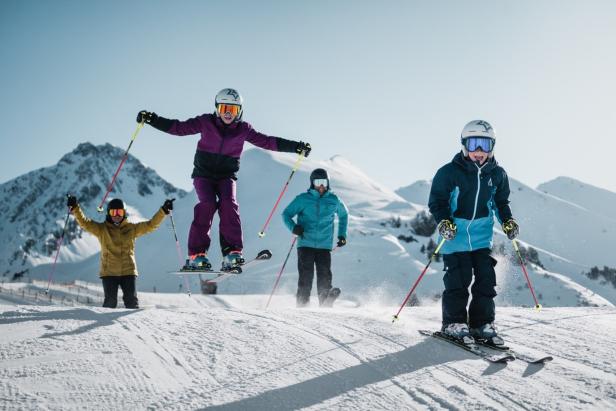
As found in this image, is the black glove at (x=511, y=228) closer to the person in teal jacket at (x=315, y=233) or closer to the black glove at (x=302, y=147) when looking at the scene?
the black glove at (x=302, y=147)

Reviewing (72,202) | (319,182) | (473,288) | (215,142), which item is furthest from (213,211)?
(473,288)

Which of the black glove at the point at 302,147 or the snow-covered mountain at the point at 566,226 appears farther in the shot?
the snow-covered mountain at the point at 566,226

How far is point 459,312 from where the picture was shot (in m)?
4.31

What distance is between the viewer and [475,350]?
3752 millimetres

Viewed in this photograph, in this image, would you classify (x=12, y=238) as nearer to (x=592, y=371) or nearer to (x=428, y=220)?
(x=428, y=220)

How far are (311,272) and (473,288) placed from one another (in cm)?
356

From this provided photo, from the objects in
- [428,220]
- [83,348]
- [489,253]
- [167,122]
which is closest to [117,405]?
[83,348]

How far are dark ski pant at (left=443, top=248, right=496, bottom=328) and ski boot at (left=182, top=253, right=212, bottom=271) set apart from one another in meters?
3.30

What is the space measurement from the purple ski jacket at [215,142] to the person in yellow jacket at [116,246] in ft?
2.25

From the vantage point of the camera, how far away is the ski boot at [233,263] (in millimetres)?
6264

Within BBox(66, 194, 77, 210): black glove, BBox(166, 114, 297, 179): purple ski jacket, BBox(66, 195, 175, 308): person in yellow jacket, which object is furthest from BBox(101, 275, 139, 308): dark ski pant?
BBox(166, 114, 297, 179): purple ski jacket

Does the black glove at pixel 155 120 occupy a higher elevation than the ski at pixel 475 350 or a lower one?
higher

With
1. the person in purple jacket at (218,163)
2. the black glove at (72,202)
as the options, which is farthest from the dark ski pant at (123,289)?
the black glove at (72,202)

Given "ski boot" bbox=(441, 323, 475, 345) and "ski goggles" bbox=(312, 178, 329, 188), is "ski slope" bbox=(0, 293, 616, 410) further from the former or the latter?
"ski goggles" bbox=(312, 178, 329, 188)
